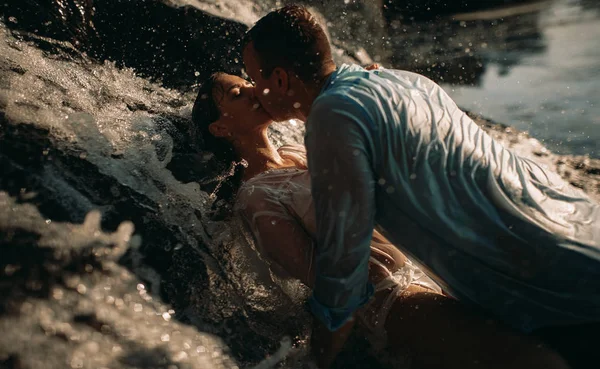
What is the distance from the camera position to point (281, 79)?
205 cm

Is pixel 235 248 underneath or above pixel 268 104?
underneath

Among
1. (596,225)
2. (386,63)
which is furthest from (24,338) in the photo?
(386,63)

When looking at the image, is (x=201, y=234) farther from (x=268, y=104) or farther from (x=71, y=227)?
(x=268, y=104)

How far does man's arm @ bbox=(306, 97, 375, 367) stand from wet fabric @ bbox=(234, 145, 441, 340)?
0.34 m

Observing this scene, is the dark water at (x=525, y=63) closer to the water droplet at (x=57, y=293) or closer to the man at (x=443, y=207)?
the man at (x=443, y=207)

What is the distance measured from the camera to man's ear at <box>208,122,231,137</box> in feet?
9.34

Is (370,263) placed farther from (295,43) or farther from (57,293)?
(57,293)

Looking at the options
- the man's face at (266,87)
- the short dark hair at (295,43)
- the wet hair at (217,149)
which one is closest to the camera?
the short dark hair at (295,43)

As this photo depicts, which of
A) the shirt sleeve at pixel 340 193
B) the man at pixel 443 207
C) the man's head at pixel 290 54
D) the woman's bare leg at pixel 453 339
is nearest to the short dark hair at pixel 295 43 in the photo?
the man's head at pixel 290 54

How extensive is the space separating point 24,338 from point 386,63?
5.51 metres

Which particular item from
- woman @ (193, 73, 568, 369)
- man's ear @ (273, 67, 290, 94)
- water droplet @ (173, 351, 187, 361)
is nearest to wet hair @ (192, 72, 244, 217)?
woman @ (193, 73, 568, 369)

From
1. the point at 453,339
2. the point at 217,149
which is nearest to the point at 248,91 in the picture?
the point at 217,149

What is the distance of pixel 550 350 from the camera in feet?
5.79

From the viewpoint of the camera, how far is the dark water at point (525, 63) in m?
4.74
